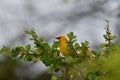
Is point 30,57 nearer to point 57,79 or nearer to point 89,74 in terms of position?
point 57,79

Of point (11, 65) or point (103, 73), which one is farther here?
point (11, 65)

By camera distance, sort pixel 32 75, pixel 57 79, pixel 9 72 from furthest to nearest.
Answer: pixel 32 75 → pixel 9 72 → pixel 57 79

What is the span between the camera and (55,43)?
1269mm

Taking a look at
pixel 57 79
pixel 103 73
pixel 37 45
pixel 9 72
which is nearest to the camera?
pixel 103 73

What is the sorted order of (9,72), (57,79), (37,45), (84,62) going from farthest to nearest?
(9,72) < (57,79) < (37,45) < (84,62)

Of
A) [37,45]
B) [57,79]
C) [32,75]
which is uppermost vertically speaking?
[37,45]

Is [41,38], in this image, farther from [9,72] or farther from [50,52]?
[9,72]

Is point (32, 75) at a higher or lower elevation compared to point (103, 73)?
lower

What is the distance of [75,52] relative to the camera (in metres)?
1.26

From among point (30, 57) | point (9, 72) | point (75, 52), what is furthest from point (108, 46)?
point (9, 72)

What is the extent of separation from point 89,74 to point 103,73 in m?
0.06

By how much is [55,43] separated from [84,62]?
0.14 metres

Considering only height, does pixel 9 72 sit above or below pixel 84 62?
below

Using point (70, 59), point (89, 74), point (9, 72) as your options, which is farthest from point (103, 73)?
point (9, 72)
